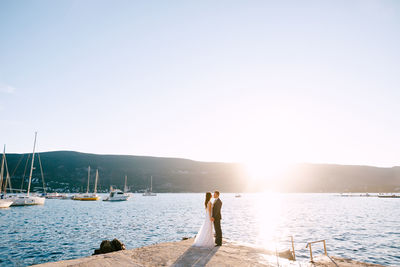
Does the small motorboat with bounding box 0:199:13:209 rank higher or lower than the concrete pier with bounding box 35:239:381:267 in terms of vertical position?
lower

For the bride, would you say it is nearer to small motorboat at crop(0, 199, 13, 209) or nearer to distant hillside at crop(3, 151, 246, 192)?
small motorboat at crop(0, 199, 13, 209)

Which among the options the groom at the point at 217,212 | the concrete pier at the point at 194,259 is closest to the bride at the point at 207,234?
the groom at the point at 217,212

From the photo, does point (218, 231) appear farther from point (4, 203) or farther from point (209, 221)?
point (4, 203)

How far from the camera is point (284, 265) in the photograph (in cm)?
834

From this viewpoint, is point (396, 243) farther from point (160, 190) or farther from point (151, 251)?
point (160, 190)

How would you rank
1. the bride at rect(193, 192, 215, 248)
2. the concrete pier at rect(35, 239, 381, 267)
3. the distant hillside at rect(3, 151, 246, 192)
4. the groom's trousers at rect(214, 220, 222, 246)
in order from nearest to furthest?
the concrete pier at rect(35, 239, 381, 267) → the bride at rect(193, 192, 215, 248) → the groom's trousers at rect(214, 220, 222, 246) → the distant hillside at rect(3, 151, 246, 192)

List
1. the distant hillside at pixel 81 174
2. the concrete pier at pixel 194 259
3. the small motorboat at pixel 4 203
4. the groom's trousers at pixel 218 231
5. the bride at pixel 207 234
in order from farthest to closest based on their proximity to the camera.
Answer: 1. the distant hillside at pixel 81 174
2. the small motorboat at pixel 4 203
3. the groom's trousers at pixel 218 231
4. the bride at pixel 207 234
5. the concrete pier at pixel 194 259

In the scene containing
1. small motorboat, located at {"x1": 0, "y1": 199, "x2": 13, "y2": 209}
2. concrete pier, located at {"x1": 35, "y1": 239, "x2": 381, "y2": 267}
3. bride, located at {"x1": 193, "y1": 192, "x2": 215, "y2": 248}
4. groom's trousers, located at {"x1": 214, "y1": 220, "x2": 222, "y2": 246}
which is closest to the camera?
concrete pier, located at {"x1": 35, "y1": 239, "x2": 381, "y2": 267}

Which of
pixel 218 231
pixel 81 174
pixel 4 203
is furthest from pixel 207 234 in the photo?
pixel 81 174

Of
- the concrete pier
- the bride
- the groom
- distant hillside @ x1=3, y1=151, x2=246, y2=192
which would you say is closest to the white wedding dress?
the bride

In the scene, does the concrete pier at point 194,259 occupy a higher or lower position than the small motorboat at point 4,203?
higher

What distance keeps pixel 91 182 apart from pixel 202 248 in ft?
617

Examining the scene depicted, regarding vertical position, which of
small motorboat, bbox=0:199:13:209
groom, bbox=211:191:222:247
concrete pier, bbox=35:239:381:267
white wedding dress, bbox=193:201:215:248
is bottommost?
small motorboat, bbox=0:199:13:209

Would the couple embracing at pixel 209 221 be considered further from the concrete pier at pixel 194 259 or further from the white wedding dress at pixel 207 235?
the concrete pier at pixel 194 259
